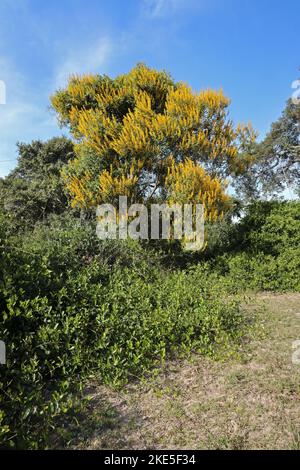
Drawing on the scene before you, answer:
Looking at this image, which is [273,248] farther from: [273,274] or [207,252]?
[207,252]

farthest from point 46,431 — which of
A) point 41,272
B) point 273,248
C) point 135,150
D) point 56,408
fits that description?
point 273,248

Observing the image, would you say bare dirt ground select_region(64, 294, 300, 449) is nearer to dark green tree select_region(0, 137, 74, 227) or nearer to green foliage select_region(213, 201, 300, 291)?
green foliage select_region(213, 201, 300, 291)

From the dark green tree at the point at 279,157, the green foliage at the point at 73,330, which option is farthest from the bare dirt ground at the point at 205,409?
the dark green tree at the point at 279,157

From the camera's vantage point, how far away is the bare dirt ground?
2.43 m

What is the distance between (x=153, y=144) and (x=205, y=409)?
20.3 feet

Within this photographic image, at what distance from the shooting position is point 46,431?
242cm

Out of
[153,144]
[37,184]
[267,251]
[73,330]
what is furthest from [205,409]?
[37,184]

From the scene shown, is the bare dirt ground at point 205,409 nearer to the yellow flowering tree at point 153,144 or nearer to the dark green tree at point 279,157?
the yellow flowering tree at point 153,144

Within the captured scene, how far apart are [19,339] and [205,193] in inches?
190

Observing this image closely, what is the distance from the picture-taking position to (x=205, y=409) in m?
2.82

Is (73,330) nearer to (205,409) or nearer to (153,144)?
(205,409)

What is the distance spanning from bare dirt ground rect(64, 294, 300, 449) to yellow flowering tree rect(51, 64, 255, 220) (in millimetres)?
4004
